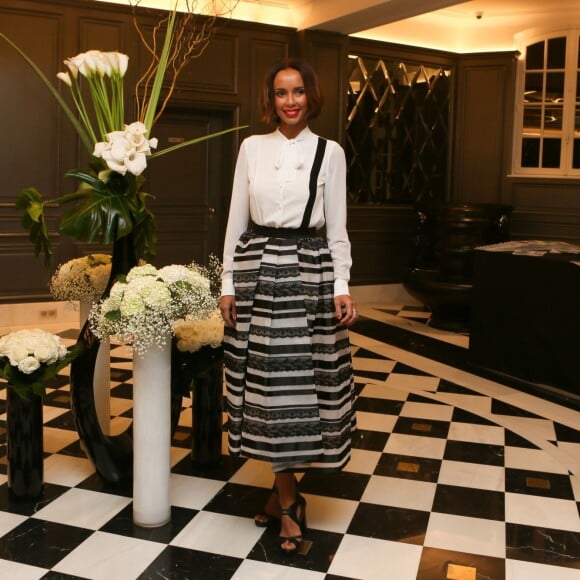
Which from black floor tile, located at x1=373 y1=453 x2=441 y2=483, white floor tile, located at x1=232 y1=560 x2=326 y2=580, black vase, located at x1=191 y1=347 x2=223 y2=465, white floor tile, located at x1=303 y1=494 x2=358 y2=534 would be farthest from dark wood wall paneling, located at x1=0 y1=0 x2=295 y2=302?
white floor tile, located at x1=232 y1=560 x2=326 y2=580

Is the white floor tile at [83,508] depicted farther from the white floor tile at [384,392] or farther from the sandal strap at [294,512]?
the white floor tile at [384,392]

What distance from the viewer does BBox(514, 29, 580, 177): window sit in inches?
320

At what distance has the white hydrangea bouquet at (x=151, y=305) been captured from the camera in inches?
109

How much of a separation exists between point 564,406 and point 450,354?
1.45m

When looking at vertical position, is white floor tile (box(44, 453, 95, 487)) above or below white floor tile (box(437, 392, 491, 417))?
above

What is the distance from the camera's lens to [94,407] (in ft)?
10.8

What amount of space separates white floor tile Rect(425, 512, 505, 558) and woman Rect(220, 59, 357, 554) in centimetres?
54

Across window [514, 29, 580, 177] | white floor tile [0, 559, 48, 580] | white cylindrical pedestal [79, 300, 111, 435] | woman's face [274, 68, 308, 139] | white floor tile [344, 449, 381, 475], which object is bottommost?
white floor tile [344, 449, 381, 475]

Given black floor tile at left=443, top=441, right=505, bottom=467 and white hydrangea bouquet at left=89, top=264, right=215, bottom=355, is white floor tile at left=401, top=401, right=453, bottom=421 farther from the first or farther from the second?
white hydrangea bouquet at left=89, top=264, right=215, bottom=355

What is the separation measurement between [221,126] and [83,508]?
5.41m

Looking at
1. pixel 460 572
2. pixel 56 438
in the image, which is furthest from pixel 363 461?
pixel 56 438

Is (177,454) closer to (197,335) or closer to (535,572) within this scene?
(197,335)

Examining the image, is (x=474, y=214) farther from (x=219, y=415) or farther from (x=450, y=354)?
(x=219, y=415)

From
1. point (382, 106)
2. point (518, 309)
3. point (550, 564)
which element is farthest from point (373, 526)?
point (382, 106)
